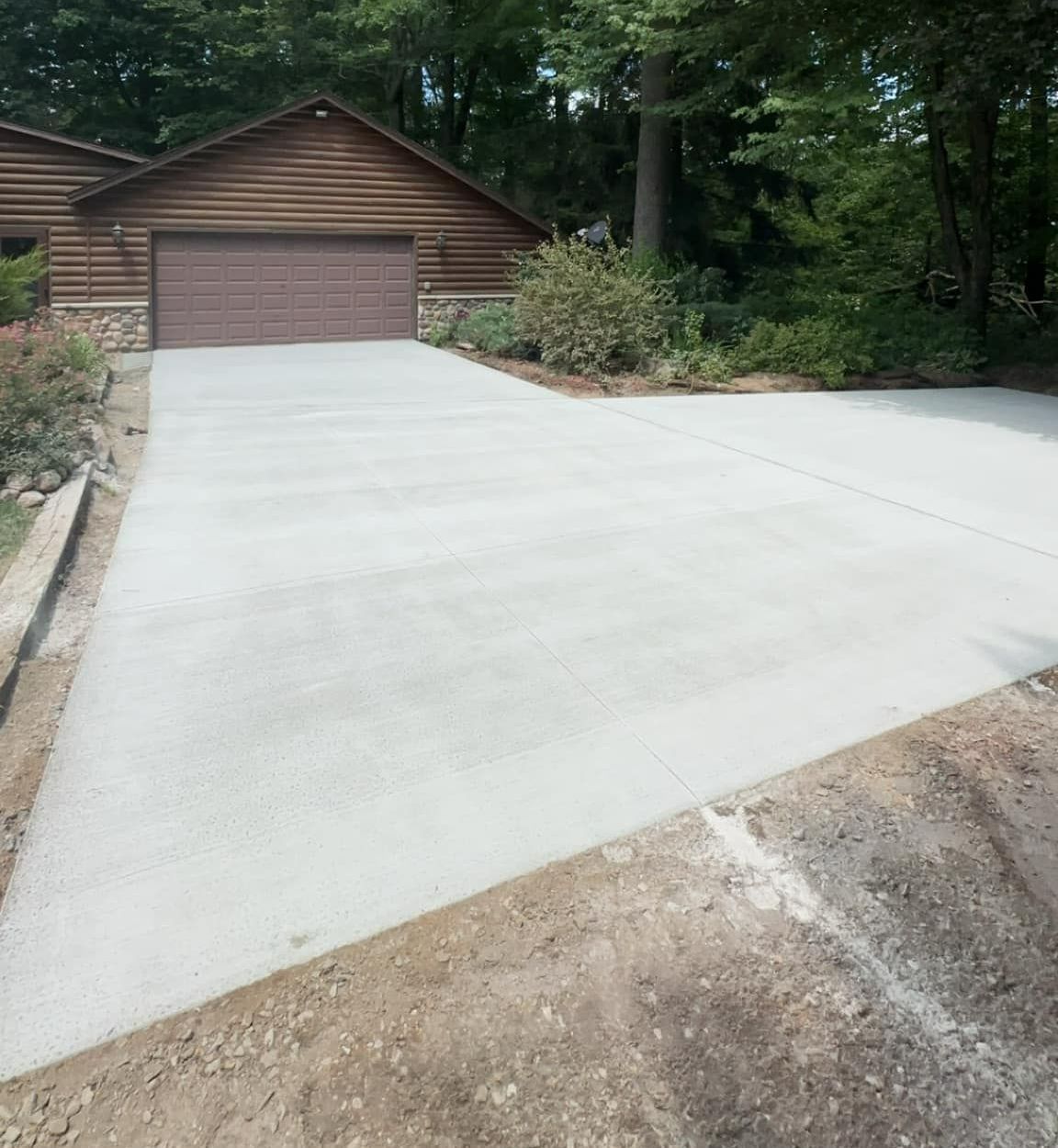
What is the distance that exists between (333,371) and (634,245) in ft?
22.7

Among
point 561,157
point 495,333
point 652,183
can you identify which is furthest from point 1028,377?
point 561,157

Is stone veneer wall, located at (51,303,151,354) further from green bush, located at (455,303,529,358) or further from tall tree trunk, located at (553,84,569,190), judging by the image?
tall tree trunk, located at (553,84,569,190)

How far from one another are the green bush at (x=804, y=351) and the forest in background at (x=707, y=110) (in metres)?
1.43

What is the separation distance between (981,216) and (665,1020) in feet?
52.7

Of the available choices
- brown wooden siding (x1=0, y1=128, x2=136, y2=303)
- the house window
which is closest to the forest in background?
brown wooden siding (x1=0, y1=128, x2=136, y2=303)

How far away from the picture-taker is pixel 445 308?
18266 millimetres

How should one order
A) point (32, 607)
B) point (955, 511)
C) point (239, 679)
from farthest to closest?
1. point (955, 511)
2. point (32, 607)
3. point (239, 679)

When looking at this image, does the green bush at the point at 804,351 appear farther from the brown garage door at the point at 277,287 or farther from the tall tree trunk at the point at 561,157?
the tall tree trunk at the point at 561,157

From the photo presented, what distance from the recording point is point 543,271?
13.0 m

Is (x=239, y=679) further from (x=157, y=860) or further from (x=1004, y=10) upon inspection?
(x=1004, y=10)

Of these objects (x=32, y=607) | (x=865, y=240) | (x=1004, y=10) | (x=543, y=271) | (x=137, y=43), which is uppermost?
(x=137, y=43)

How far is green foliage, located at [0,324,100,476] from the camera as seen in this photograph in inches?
233

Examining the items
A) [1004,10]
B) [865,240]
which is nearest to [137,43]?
[865,240]

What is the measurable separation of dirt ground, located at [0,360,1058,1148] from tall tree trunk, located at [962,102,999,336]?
14407mm
